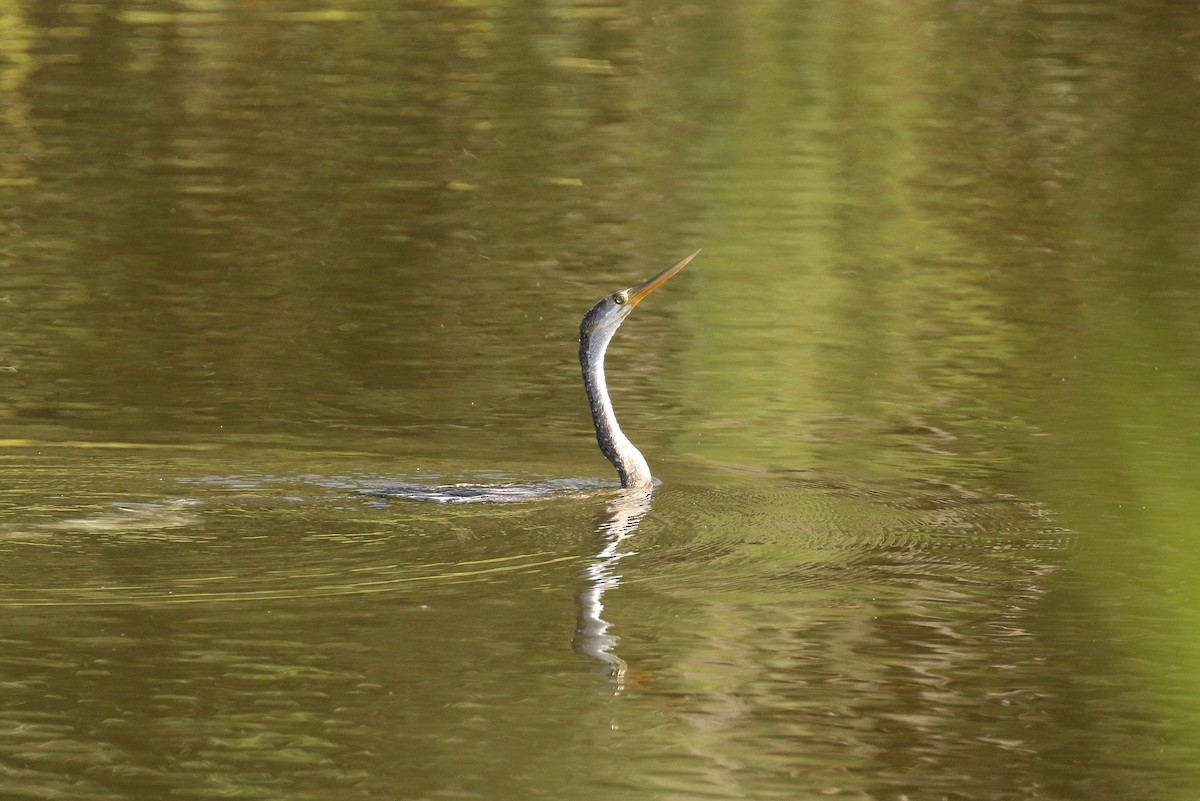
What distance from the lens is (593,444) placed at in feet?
37.0

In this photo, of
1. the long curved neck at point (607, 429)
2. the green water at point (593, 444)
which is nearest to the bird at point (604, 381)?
the long curved neck at point (607, 429)

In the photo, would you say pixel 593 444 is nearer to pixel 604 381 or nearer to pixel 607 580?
pixel 604 381

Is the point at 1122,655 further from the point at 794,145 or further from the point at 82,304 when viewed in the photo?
the point at 794,145

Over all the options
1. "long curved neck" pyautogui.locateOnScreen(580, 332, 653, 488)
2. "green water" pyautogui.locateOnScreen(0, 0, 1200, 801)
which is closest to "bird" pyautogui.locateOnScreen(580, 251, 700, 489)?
"long curved neck" pyautogui.locateOnScreen(580, 332, 653, 488)

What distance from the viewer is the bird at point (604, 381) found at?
395 inches

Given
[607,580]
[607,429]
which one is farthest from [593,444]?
[607,580]

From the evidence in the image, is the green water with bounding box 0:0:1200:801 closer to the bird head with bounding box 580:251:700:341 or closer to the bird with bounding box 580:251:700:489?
the bird with bounding box 580:251:700:489

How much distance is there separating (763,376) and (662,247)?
4.19m

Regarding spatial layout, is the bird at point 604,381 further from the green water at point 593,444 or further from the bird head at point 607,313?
the green water at point 593,444

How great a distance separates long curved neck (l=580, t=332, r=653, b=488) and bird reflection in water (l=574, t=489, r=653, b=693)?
0.08 metres

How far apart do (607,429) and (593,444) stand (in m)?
1.08

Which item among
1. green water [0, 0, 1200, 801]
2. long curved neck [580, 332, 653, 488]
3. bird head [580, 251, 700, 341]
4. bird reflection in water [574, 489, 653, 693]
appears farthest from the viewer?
bird head [580, 251, 700, 341]

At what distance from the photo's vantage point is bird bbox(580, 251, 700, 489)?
32.9 feet

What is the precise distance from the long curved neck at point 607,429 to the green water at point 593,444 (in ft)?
0.63
